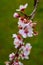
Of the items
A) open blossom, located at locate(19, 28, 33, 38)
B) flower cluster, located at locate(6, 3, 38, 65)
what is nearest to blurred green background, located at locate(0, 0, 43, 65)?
flower cluster, located at locate(6, 3, 38, 65)

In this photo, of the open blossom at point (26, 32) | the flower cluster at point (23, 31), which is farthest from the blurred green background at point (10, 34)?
the open blossom at point (26, 32)

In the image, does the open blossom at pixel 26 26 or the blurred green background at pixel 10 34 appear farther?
the blurred green background at pixel 10 34

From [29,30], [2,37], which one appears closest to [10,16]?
[2,37]

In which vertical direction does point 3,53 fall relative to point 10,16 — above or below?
below

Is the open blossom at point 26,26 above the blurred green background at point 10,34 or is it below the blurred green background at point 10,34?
below

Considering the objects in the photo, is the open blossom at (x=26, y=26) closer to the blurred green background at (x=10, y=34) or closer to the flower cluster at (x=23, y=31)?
the flower cluster at (x=23, y=31)

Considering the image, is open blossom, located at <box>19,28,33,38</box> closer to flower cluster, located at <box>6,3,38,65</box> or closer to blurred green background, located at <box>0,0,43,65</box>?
flower cluster, located at <box>6,3,38,65</box>

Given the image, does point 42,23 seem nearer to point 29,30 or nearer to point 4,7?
point 4,7

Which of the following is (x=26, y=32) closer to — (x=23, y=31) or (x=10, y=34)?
(x=23, y=31)

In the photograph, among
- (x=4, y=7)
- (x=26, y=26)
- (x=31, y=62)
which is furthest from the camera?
(x=4, y=7)
